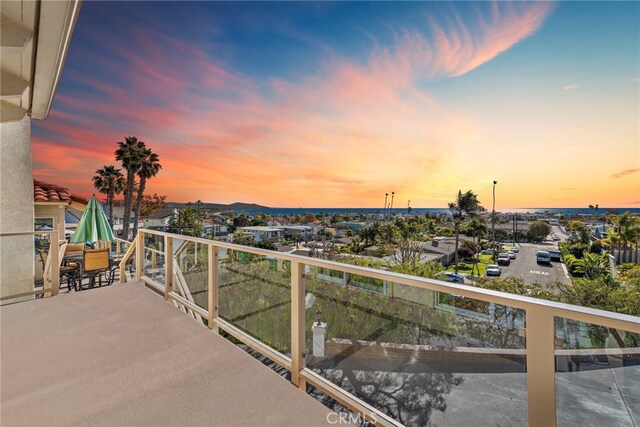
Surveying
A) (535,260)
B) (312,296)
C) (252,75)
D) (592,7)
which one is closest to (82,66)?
(252,75)

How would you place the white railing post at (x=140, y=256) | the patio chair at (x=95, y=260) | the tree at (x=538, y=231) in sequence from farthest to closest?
the tree at (x=538, y=231) < the patio chair at (x=95, y=260) < the white railing post at (x=140, y=256)

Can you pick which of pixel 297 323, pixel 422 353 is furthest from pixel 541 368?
pixel 297 323

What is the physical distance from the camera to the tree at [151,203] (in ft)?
118

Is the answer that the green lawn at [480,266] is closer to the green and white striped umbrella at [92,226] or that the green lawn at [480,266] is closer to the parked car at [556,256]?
the parked car at [556,256]

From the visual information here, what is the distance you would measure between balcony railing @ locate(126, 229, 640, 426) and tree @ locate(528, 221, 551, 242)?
67581 millimetres

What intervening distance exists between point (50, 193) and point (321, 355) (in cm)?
1154

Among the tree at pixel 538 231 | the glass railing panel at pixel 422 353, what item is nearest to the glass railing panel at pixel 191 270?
the glass railing panel at pixel 422 353

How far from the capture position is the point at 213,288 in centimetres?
325

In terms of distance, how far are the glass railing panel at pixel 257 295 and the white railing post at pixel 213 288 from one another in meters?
0.05

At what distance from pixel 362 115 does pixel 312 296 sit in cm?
1685

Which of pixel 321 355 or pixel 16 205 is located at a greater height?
pixel 16 205

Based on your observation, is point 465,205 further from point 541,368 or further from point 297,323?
point 541,368

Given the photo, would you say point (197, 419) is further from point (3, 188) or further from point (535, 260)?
point (535, 260)

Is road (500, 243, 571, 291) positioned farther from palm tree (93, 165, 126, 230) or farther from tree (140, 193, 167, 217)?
tree (140, 193, 167, 217)
